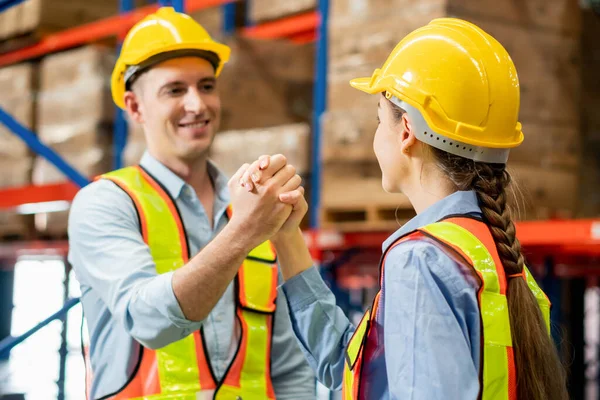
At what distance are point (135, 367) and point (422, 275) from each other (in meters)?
1.15

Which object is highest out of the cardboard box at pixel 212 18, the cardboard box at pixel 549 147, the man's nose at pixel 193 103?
the cardboard box at pixel 212 18

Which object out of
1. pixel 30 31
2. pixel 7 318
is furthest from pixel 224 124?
pixel 7 318

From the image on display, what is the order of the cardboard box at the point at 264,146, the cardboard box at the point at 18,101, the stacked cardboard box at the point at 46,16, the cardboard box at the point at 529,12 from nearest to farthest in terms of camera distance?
the cardboard box at the point at 529,12 < the cardboard box at the point at 264,146 < the cardboard box at the point at 18,101 < the stacked cardboard box at the point at 46,16

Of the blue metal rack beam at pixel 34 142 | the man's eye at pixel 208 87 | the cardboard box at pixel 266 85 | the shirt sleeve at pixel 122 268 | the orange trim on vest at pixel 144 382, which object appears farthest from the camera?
the cardboard box at pixel 266 85

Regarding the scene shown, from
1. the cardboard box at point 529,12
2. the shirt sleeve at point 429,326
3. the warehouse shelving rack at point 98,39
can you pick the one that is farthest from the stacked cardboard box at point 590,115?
the shirt sleeve at point 429,326

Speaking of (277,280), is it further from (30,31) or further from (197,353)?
(30,31)

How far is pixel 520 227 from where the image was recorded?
16.3 ft

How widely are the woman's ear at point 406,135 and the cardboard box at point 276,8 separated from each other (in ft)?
16.2

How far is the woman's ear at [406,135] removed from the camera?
1840 millimetres

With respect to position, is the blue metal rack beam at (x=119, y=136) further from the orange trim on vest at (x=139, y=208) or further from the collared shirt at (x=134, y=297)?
the orange trim on vest at (x=139, y=208)

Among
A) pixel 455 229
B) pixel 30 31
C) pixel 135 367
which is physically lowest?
pixel 135 367

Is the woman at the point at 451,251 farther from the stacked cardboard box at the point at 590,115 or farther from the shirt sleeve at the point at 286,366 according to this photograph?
the stacked cardboard box at the point at 590,115

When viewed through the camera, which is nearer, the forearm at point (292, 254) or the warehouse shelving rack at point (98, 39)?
the forearm at point (292, 254)

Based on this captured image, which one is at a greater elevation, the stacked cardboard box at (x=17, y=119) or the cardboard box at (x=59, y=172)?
the stacked cardboard box at (x=17, y=119)
